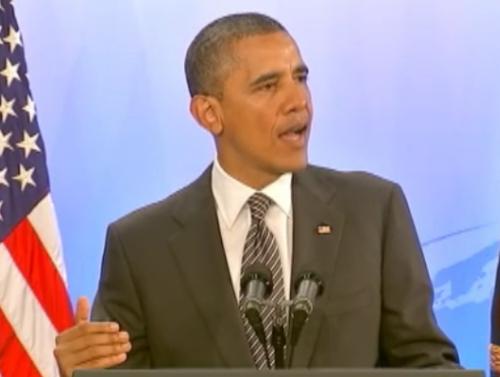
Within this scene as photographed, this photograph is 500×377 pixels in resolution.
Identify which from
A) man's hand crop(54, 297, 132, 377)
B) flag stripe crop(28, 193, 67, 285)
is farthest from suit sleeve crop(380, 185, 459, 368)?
flag stripe crop(28, 193, 67, 285)

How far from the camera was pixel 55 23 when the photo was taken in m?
3.95

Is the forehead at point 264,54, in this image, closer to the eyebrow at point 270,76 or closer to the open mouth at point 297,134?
the eyebrow at point 270,76

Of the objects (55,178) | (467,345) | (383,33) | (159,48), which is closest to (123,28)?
(159,48)

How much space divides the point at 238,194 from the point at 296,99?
0.28 metres

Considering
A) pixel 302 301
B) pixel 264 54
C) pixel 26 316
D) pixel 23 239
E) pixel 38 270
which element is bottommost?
pixel 26 316

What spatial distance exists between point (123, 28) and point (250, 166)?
4.80 ft

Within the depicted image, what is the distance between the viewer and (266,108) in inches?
102

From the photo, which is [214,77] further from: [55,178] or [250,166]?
[55,178]

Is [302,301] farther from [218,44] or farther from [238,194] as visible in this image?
[218,44]

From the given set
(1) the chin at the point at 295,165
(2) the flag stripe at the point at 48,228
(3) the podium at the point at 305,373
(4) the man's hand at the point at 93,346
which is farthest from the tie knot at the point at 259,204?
(2) the flag stripe at the point at 48,228

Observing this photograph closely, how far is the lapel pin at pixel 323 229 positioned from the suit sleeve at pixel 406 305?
5.2 inches

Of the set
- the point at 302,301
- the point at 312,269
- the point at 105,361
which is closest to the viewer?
the point at 302,301

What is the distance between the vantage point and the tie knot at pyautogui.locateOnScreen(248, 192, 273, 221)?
8.59 feet

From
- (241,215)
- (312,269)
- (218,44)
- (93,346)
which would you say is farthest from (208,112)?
(93,346)
